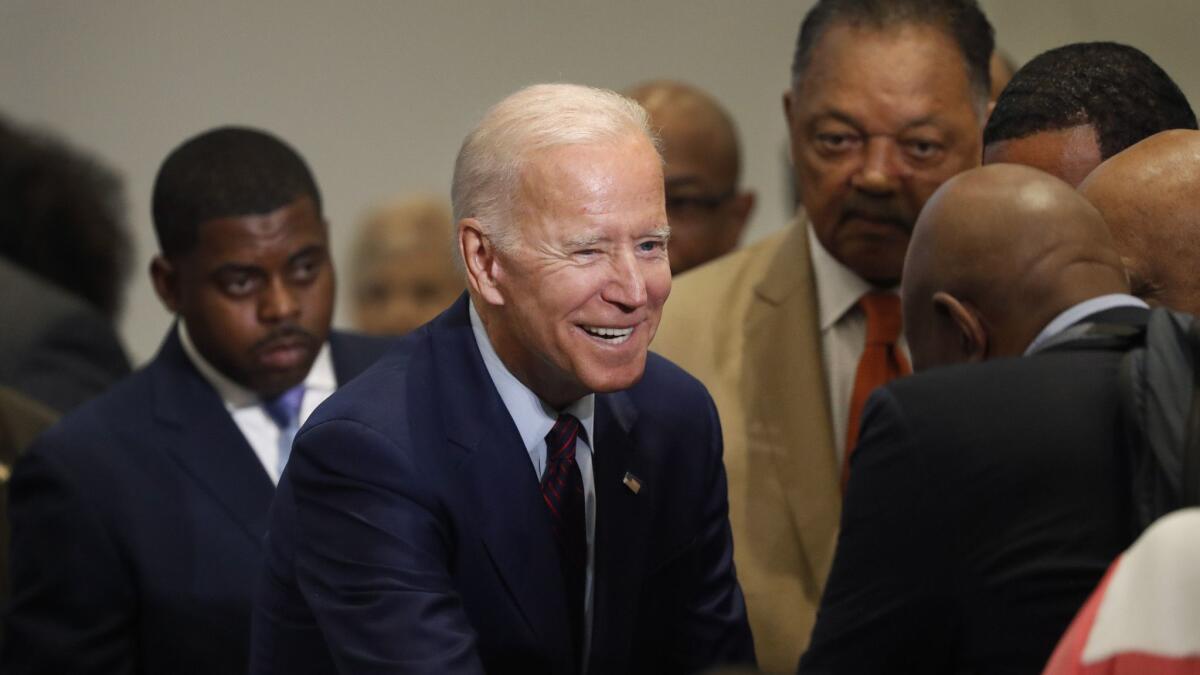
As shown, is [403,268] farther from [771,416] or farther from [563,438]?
[563,438]

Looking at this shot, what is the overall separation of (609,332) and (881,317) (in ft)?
2.90

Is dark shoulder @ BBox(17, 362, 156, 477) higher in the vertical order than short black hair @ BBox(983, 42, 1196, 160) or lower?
lower

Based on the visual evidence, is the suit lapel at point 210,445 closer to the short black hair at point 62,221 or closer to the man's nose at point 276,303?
the man's nose at point 276,303

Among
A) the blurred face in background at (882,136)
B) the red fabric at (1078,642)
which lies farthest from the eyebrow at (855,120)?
the red fabric at (1078,642)

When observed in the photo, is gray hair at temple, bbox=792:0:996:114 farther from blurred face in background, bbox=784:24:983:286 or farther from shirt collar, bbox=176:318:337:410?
shirt collar, bbox=176:318:337:410

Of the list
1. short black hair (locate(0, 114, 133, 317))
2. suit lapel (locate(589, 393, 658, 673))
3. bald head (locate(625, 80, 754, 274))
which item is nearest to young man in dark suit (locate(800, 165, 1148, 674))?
suit lapel (locate(589, 393, 658, 673))

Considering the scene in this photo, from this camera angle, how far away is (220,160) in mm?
3352

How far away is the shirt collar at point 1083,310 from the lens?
203 cm

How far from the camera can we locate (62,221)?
4711 millimetres

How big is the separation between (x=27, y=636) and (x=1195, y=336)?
6.62 feet

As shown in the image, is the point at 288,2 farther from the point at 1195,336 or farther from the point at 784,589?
the point at 1195,336

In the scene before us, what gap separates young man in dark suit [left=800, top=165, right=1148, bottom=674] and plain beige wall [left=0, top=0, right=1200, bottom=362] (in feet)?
11.0

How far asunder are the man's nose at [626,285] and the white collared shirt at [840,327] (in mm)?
857

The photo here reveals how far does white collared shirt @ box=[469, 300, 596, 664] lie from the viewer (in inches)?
93.1
